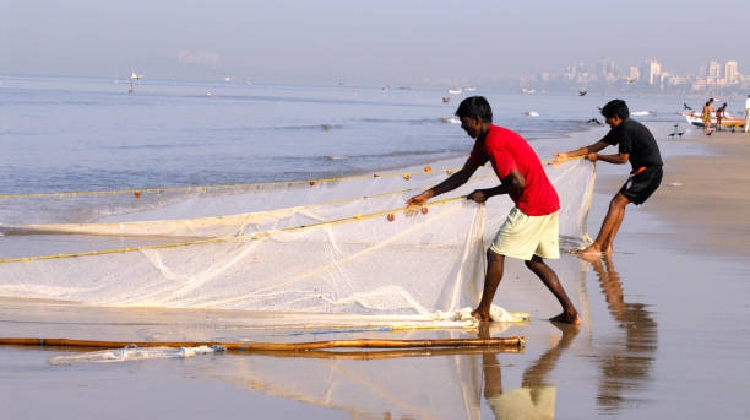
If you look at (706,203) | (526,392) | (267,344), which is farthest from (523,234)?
(706,203)

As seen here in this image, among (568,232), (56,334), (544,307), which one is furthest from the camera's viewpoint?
(568,232)

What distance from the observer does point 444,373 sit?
5.58m

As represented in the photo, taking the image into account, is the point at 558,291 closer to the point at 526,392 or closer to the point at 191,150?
the point at 526,392

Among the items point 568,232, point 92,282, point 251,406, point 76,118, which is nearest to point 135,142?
point 76,118

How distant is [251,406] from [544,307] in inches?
127

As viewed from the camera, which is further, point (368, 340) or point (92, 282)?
point (92, 282)

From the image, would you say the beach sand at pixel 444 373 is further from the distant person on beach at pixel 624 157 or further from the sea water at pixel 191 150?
the sea water at pixel 191 150

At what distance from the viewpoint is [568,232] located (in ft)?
35.5

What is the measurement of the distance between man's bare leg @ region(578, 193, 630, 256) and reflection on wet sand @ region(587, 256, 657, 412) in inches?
56.9

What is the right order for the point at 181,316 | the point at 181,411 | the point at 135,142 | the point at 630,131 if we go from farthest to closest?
the point at 135,142
the point at 630,131
the point at 181,316
the point at 181,411

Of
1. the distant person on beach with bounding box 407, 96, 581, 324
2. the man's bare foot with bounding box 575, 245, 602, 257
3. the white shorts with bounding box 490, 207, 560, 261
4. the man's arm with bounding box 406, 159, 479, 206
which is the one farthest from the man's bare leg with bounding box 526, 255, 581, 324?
the man's bare foot with bounding box 575, 245, 602, 257

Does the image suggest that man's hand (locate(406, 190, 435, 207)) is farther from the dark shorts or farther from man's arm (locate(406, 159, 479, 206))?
the dark shorts

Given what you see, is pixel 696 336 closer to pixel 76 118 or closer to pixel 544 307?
pixel 544 307

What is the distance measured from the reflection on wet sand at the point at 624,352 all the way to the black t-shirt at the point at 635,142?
1540 millimetres
